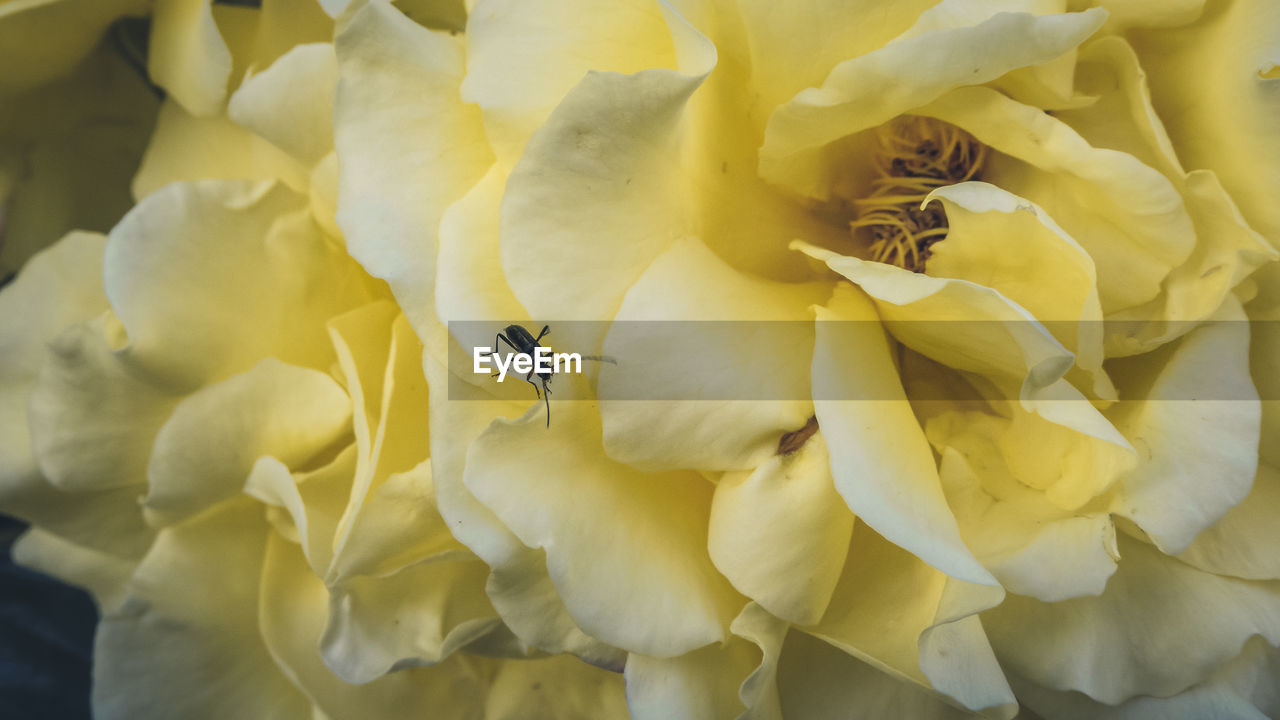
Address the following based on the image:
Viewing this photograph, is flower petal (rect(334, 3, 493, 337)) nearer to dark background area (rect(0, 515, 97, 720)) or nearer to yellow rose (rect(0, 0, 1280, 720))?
yellow rose (rect(0, 0, 1280, 720))

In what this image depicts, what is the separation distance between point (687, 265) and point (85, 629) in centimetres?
46

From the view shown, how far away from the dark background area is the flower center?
0.50 meters

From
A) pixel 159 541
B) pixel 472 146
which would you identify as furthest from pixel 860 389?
pixel 159 541

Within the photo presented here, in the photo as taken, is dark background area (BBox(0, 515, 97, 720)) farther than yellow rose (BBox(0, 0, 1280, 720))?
Yes

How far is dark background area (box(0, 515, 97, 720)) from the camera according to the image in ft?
1.77

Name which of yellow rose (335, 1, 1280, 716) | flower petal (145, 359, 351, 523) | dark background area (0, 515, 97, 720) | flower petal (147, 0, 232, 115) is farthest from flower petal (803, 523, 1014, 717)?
dark background area (0, 515, 97, 720)

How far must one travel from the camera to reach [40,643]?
550 millimetres

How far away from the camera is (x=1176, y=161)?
32 cm

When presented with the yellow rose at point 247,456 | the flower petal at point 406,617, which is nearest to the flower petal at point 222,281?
the yellow rose at point 247,456

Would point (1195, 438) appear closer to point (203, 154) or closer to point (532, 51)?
point (532, 51)

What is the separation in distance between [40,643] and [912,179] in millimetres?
553

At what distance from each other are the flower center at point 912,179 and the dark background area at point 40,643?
1.65 ft

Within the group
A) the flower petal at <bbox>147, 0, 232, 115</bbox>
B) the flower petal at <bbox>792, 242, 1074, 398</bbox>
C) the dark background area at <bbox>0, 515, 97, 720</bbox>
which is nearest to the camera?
the flower petal at <bbox>792, 242, 1074, 398</bbox>

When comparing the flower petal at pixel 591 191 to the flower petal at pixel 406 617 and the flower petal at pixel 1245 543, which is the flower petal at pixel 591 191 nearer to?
the flower petal at pixel 406 617
